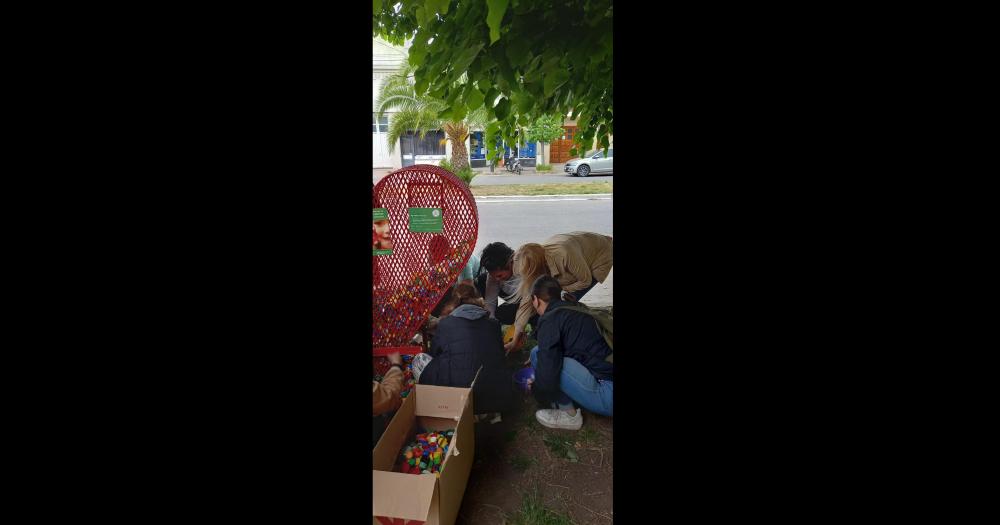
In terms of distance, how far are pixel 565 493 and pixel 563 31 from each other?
2.12m

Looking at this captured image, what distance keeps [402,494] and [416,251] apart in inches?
53.9

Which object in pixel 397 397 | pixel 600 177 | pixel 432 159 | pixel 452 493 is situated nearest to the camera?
pixel 452 493

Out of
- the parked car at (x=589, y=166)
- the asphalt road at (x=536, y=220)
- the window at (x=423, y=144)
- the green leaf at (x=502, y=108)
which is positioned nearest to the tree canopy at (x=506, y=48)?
the green leaf at (x=502, y=108)

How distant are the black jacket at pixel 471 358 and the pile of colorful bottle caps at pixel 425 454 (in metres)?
0.35

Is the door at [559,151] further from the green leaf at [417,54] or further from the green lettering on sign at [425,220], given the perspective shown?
the green leaf at [417,54]

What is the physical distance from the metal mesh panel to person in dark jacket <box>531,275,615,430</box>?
636mm

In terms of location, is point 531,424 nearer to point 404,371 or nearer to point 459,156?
point 404,371

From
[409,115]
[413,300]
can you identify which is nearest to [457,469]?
[413,300]

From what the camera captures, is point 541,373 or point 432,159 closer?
point 541,373

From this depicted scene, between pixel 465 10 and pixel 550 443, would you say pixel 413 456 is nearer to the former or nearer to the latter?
pixel 550 443

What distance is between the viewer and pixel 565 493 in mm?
2699

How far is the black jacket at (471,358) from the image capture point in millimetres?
3111

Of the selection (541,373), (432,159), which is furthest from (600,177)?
(541,373)

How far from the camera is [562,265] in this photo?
3682mm
